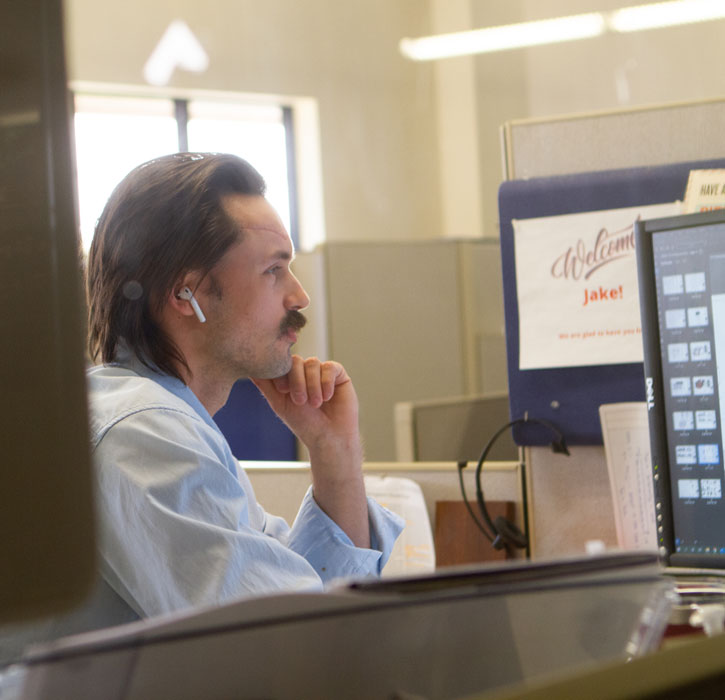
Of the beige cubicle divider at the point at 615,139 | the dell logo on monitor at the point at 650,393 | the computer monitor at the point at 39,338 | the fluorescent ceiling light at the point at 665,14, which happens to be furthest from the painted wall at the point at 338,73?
the computer monitor at the point at 39,338

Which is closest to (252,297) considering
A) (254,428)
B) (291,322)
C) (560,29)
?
(291,322)

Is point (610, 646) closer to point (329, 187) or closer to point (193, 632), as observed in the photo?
point (193, 632)

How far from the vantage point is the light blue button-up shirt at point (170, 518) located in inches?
28.1

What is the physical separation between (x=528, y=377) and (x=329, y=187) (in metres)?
3.91

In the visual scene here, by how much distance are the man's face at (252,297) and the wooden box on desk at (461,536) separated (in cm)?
32

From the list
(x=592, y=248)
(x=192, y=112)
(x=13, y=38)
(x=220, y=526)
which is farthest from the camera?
(x=192, y=112)

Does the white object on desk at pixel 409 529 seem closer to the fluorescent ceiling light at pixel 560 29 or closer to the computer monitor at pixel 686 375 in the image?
the computer monitor at pixel 686 375

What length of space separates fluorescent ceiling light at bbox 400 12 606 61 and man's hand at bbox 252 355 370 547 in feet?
12.3

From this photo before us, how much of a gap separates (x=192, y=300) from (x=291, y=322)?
0.13m

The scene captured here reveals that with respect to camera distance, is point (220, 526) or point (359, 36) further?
point (359, 36)

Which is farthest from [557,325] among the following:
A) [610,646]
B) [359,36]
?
[359,36]

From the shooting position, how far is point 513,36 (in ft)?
15.2

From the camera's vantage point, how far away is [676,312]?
3.01 ft

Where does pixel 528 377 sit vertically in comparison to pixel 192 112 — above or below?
below
